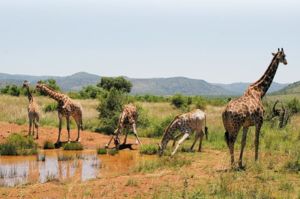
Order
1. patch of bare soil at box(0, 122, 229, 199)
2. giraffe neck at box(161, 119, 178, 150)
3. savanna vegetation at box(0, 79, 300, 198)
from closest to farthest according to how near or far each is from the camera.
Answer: savanna vegetation at box(0, 79, 300, 198), patch of bare soil at box(0, 122, 229, 199), giraffe neck at box(161, 119, 178, 150)

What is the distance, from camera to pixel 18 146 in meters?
19.8

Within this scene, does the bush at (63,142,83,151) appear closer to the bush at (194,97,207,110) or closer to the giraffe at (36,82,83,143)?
the giraffe at (36,82,83,143)

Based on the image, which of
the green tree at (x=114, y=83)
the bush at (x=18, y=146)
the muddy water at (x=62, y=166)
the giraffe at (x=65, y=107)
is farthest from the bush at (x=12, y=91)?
the muddy water at (x=62, y=166)

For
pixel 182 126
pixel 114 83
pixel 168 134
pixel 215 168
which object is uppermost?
pixel 114 83

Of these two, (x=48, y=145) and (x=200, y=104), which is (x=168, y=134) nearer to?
(x=48, y=145)

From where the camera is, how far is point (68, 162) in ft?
56.3

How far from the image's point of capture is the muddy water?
14.1m

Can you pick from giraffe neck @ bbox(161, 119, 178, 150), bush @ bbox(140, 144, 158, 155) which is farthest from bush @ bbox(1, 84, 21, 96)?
giraffe neck @ bbox(161, 119, 178, 150)

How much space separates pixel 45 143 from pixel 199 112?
677 centimetres

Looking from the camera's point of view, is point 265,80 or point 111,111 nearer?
point 265,80

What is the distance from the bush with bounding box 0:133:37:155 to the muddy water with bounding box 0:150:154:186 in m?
0.44

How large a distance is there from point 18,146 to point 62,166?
4.21 metres

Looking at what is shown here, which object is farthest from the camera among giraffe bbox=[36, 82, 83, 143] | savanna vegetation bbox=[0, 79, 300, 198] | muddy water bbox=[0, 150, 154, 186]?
giraffe bbox=[36, 82, 83, 143]

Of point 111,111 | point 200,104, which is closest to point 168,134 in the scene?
point 111,111
